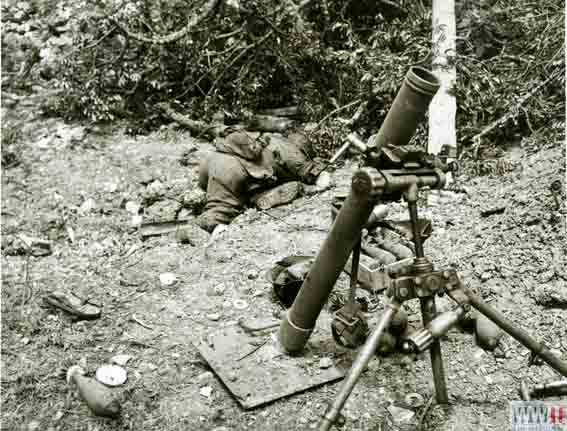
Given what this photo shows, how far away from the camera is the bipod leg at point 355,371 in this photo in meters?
1.88

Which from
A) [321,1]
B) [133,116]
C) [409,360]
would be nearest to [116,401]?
[409,360]

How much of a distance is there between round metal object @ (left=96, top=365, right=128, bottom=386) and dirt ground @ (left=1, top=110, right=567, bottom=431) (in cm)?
5

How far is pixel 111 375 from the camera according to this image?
2.58 metres

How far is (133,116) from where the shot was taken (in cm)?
567

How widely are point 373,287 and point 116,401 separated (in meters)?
1.35

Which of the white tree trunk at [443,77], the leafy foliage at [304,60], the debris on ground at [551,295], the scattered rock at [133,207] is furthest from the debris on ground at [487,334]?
the scattered rock at [133,207]

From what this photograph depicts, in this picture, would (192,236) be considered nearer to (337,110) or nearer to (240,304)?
(240,304)

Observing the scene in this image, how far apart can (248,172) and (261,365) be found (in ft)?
6.58

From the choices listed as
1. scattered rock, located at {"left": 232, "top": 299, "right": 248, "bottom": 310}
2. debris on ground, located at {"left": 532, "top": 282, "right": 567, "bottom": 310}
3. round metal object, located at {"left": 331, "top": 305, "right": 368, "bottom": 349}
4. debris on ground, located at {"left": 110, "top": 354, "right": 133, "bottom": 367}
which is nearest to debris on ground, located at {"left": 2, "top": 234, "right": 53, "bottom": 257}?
debris on ground, located at {"left": 110, "top": 354, "right": 133, "bottom": 367}

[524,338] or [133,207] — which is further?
[133,207]

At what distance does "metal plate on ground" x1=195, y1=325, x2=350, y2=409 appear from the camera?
2375 mm

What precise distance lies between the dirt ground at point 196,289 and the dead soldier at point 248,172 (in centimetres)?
A: 18

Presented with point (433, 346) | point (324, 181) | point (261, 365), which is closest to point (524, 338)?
point (433, 346)

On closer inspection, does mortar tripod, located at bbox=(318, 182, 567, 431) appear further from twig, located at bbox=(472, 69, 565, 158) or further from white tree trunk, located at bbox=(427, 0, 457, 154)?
twig, located at bbox=(472, 69, 565, 158)
